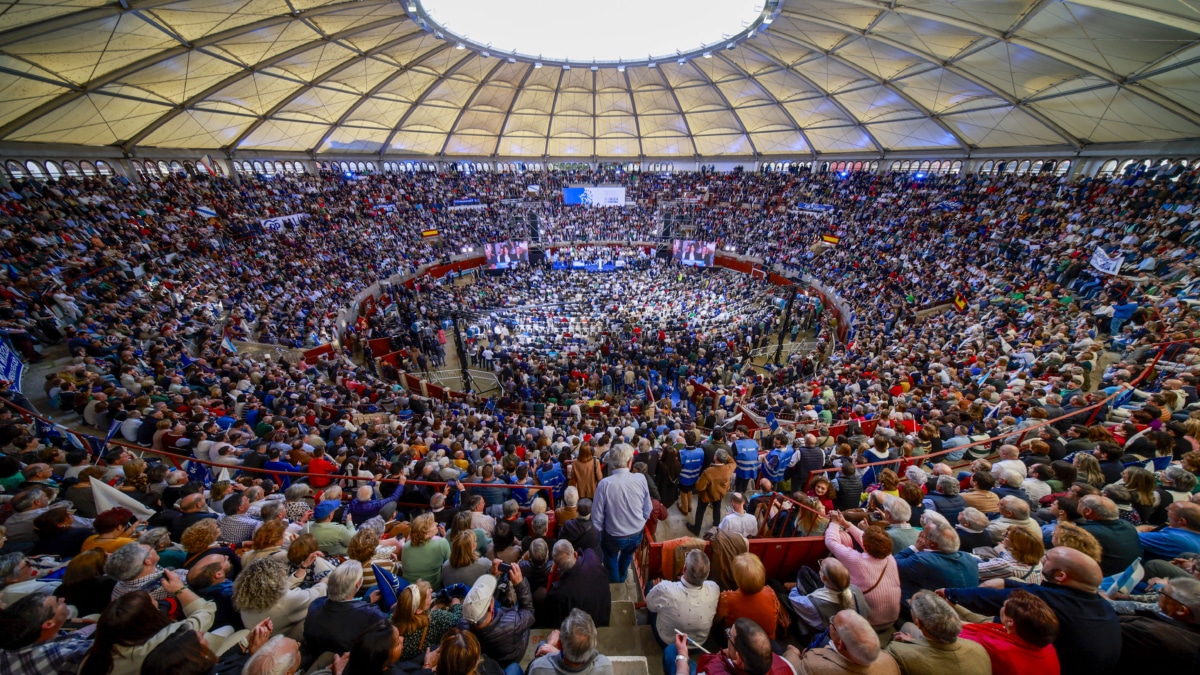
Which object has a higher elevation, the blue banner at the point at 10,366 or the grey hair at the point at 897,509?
the blue banner at the point at 10,366

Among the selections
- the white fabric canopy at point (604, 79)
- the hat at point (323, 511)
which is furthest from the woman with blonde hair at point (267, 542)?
the white fabric canopy at point (604, 79)

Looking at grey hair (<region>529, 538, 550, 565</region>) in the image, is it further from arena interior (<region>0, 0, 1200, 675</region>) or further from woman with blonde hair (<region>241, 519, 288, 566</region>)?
woman with blonde hair (<region>241, 519, 288, 566</region>)

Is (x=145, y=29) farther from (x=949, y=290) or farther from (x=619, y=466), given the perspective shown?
(x=949, y=290)

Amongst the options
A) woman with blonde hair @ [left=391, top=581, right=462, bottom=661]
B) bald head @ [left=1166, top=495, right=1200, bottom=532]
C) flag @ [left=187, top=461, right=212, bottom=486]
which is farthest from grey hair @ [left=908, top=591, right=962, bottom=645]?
flag @ [left=187, top=461, right=212, bottom=486]

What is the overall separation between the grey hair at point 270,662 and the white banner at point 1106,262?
23.4 m

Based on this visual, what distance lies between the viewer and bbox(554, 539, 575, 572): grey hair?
12.1ft

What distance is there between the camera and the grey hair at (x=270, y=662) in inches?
100

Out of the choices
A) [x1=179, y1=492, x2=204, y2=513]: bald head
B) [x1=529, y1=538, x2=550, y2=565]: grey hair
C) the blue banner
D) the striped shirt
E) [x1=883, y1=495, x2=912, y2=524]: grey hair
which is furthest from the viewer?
the blue banner

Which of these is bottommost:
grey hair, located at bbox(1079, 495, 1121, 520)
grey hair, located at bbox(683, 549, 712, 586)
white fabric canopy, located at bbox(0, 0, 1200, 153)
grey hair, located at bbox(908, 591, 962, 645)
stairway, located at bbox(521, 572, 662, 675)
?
stairway, located at bbox(521, 572, 662, 675)

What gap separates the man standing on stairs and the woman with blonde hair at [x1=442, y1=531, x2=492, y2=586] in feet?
4.12

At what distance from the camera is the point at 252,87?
25422mm

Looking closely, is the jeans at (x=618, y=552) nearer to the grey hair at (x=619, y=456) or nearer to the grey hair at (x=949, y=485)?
the grey hair at (x=619, y=456)

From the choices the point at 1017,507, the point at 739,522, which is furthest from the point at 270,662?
the point at 1017,507

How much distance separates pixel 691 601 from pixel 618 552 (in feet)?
5.52
